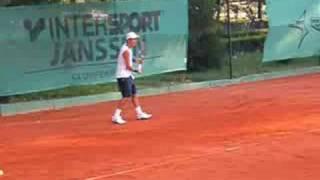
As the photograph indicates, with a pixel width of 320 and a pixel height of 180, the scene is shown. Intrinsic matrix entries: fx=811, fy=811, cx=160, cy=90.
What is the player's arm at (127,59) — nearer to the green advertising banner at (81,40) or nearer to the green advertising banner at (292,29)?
the green advertising banner at (81,40)

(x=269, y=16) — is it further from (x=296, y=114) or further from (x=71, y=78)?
(x=296, y=114)

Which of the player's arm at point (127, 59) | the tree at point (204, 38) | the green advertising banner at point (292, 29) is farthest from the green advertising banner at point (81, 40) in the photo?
the player's arm at point (127, 59)

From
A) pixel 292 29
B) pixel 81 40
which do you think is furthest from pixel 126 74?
pixel 292 29

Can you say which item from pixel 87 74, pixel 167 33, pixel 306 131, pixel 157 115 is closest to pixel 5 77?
pixel 87 74

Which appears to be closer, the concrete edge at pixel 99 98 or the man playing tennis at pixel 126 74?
the man playing tennis at pixel 126 74

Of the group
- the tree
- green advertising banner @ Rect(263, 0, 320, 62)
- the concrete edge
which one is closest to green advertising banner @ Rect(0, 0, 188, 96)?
the concrete edge

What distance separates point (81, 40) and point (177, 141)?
23.0 feet

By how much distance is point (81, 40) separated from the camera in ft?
59.8

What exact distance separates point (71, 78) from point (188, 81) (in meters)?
4.12

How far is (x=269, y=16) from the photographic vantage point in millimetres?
22312

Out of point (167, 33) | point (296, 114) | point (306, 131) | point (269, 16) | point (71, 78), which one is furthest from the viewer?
point (269, 16)

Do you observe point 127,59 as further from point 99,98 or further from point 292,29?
point 292,29

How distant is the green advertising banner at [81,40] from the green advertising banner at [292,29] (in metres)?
3.13

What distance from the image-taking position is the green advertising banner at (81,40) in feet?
55.2
